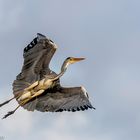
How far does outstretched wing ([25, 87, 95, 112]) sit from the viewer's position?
225 feet

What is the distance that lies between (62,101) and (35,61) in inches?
87.2

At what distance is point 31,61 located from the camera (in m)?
68.8

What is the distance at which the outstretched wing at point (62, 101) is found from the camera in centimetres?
6850

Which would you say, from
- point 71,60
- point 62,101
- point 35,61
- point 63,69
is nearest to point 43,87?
point 63,69

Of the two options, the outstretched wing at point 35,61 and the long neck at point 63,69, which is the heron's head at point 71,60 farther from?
the outstretched wing at point 35,61

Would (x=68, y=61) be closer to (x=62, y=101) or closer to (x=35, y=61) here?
(x=35, y=61)

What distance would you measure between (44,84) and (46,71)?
3.11ft

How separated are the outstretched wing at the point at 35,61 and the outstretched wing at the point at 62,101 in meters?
0.99

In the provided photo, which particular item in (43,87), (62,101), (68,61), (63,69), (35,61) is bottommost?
(62,101)

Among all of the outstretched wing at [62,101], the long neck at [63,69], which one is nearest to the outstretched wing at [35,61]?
the long neck at [63,69]

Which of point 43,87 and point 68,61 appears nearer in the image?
point 43,87

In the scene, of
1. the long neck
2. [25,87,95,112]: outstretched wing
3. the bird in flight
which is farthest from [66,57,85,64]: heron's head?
[25,87,95,112]: outstretched wing

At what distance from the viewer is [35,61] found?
68688 mm

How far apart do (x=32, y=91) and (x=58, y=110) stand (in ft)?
5.41
